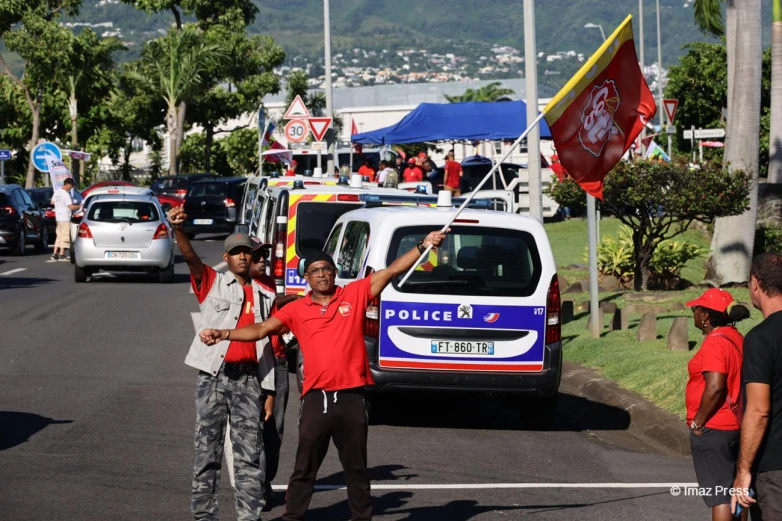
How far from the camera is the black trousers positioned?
670 centimetres

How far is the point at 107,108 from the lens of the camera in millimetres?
59656

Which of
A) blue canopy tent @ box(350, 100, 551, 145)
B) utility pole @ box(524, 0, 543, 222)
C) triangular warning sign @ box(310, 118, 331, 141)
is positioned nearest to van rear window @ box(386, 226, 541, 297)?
utility pole @ box(524, 0, 543, 222)

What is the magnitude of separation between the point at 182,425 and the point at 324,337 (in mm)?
4096

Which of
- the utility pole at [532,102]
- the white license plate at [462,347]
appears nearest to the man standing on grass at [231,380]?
the white license plate at [462,347]

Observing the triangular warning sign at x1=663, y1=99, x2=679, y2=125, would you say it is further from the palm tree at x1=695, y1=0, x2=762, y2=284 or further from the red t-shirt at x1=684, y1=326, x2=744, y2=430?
the red t-shirt at x1=684, y1=326, x2=744, y2=430

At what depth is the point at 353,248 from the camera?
37.5 ft

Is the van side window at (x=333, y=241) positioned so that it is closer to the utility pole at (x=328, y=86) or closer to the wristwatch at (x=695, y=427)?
the wristwatch at (x=695, y=427)

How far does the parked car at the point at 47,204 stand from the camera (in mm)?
35656

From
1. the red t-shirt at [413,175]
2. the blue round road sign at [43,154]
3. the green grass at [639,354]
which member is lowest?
the green grass at [639,354]

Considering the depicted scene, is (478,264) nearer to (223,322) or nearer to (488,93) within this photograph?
(223,322)

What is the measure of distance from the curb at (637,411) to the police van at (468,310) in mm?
894

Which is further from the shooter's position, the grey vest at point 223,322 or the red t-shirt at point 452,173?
the red t-shirt at point 452,173

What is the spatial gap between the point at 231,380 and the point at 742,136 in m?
14.2

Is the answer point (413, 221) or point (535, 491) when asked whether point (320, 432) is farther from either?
point (413, 221)
